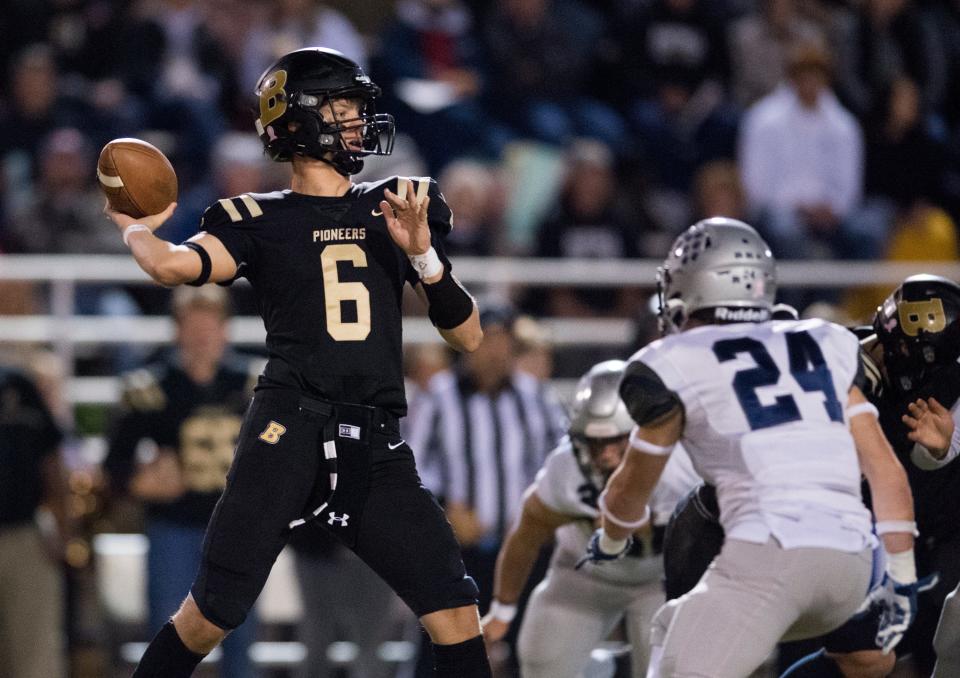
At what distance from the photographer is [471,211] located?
8.73 meters

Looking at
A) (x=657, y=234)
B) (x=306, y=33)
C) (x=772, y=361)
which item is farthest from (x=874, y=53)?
(x=772, y=361)

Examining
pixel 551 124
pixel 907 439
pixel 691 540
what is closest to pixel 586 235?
pixel 551 124

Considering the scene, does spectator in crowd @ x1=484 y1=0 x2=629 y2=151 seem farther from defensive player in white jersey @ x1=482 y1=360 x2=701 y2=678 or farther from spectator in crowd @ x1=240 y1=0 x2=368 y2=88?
defensive player in white jersey @ x1=482 y1=360 x2=701 y2=678

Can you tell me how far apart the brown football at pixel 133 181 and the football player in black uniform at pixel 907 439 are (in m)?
1.69

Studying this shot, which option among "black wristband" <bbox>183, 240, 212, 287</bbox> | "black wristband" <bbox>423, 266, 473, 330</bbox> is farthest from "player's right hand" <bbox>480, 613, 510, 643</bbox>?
"black wristband" <bbox>183, 240, 212, 287</bbox>

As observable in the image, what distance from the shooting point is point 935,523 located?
5.19 meters

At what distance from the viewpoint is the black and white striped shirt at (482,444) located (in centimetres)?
759

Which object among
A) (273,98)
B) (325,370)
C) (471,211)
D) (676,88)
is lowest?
(325,370)

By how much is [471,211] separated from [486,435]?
1557 millimetres

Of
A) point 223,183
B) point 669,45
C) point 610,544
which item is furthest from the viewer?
point 669,45

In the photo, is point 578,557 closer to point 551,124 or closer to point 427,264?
point 427,264

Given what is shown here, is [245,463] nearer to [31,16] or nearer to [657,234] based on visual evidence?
[657,234]

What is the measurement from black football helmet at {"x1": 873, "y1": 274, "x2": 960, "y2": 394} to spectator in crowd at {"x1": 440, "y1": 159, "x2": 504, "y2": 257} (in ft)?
12.7

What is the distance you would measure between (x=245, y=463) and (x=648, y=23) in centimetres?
659
